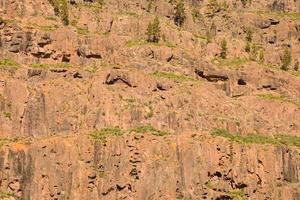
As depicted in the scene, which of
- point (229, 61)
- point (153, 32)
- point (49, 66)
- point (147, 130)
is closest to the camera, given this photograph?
point (147, 130)

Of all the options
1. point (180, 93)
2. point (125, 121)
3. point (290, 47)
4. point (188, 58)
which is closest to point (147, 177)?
point (125, 121)

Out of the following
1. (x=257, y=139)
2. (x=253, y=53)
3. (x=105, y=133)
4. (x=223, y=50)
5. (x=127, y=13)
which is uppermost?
(x=127, y=13)

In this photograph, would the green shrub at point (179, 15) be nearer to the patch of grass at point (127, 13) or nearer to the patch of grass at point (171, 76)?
the patch of grass at point (127, 13)

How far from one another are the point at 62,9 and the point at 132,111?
20.5 metres

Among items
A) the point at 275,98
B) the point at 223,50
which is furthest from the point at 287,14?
the point at 275,98

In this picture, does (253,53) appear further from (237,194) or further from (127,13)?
(237,194)

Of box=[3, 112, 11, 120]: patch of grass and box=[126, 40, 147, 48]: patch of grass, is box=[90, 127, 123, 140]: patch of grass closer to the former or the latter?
box=[3, 112, 11, 120]: patch of grass

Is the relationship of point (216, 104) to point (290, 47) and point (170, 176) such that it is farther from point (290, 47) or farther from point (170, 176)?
point (290, 47)

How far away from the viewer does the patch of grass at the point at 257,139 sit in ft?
277

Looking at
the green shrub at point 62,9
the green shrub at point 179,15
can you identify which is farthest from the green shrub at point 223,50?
the green shrub at point 62,9

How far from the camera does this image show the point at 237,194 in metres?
81.2

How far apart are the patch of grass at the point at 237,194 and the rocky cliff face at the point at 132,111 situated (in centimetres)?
18

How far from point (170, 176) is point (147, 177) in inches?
107

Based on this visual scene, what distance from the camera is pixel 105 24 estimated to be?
97312 mm
